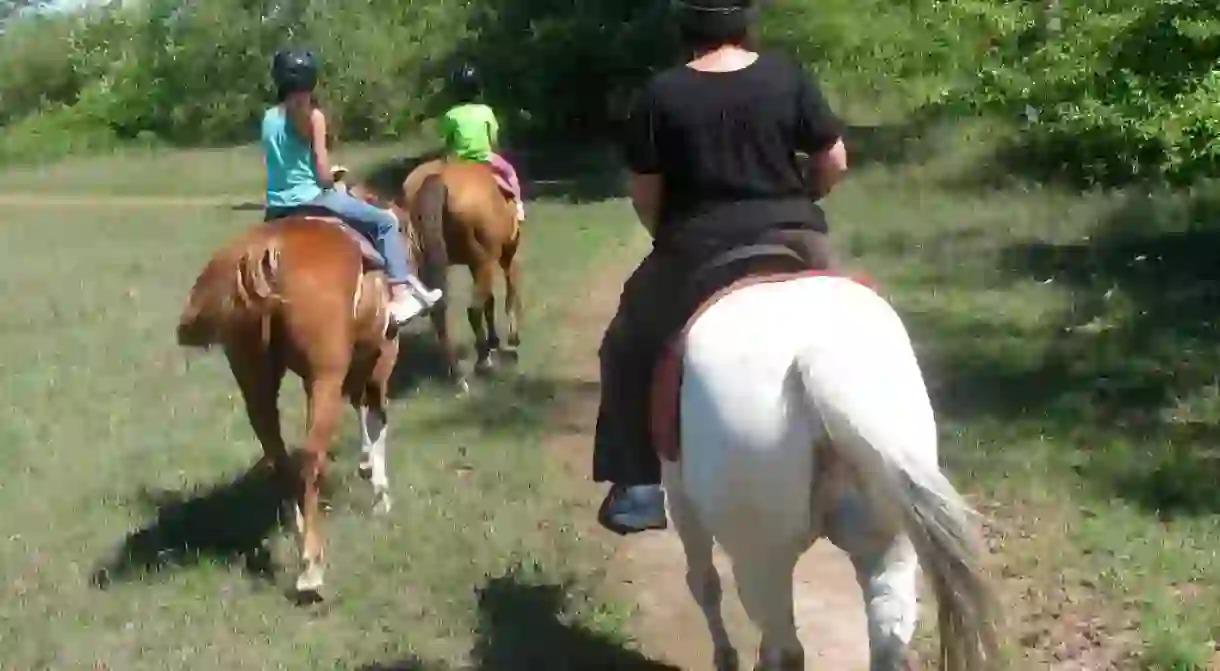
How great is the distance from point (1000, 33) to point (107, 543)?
15353 millimetres

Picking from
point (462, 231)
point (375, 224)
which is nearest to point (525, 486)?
point (375, 224)

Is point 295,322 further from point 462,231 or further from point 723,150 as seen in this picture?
point 462,231

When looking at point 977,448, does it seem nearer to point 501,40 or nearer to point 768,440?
point 768,440

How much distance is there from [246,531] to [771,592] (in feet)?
13.0

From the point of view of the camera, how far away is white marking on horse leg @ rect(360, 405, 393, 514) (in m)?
7.75

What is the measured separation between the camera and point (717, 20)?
4.62 meters

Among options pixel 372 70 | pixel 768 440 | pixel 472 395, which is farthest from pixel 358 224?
pixel 372 70

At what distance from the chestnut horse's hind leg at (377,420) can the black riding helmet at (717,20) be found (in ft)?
11.4

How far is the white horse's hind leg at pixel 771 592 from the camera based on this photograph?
4.14 m

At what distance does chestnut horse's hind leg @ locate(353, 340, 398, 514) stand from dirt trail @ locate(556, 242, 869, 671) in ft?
3.75

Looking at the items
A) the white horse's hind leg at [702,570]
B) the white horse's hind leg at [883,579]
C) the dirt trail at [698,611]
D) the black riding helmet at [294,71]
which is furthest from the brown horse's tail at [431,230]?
the white horse's hind leg at [883,579]

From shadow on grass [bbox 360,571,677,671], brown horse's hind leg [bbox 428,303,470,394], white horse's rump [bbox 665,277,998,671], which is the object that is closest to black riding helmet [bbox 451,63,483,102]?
brown horse's hind leg [bbox 428,303,470,394]

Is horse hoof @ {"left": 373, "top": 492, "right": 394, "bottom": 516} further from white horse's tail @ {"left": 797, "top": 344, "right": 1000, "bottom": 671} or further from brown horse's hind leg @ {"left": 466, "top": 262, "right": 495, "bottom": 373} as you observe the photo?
white horse's tail @ {"left": 797, "top": 344, "right": 1000, "bottom": 671}

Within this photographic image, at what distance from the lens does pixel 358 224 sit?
7492 millimetres
